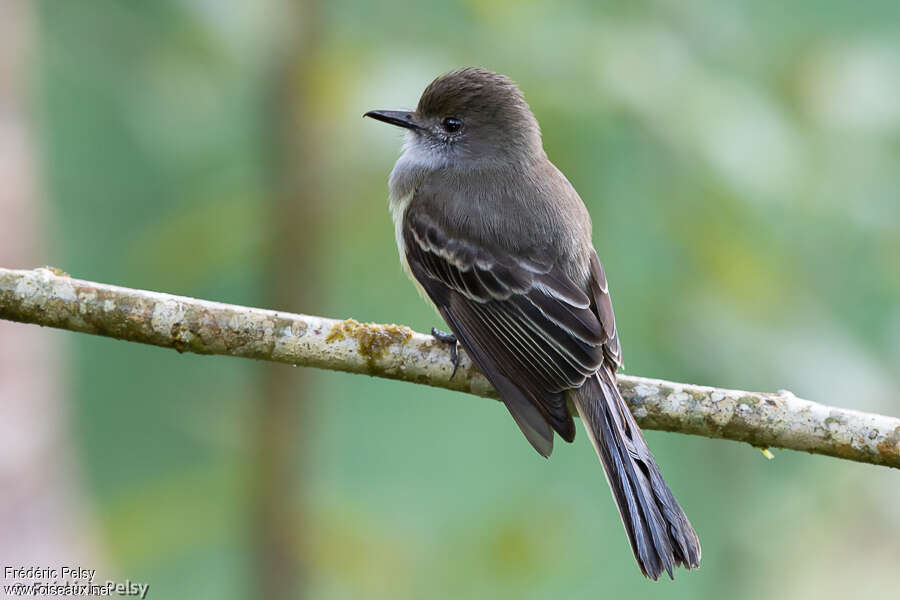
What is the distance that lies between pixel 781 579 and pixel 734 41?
7.79 feet

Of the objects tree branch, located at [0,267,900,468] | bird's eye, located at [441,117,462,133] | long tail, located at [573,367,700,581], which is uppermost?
bird's eye, located at [441,117,462,133]

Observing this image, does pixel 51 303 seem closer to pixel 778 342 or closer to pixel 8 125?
pixel 8 125

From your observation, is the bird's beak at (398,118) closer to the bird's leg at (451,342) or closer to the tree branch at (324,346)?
the bird's leg at (451,342)

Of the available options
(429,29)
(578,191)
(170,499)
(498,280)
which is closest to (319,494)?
(170,499)

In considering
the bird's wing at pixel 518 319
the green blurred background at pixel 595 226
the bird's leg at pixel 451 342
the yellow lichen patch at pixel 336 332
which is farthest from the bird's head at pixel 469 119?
the yellow lichen patch at pixel 336 332

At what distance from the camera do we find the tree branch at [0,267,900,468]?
350 centimetres

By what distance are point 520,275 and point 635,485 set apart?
3.20 ft

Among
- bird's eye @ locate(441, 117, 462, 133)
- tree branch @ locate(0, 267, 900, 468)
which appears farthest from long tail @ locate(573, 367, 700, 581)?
bird's eye @ locate(441, 117, 462, 133)

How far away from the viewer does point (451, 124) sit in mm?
5148

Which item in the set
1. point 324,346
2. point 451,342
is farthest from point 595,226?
point 324,346

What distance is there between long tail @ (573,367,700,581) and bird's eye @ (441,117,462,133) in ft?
5.20

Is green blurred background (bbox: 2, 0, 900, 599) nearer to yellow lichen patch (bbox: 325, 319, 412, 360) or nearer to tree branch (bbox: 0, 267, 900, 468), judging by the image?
tree branch (bbox: 0, 267, 900, 468)

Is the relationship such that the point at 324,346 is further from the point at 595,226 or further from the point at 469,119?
the point at 469,119

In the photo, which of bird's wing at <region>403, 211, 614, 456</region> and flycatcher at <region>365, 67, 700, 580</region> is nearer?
flycatcher at <region>365, 67, 700, 580</region>
